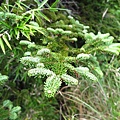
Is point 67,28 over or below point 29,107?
over

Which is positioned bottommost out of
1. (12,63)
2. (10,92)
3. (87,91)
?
(87,91)

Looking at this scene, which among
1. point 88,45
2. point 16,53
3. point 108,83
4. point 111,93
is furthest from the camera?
point 108,83

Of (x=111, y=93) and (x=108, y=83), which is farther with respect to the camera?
(x=108, y=83)

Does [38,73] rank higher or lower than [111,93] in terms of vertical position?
higher

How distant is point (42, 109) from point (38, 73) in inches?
33.5

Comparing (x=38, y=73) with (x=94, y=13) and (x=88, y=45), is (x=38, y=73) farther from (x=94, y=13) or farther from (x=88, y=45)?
(x=94, y=13)

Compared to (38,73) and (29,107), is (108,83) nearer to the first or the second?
(29,107)

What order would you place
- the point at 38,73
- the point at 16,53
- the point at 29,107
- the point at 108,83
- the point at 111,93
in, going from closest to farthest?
1. the point at 38,73
2. the point at 16,53
3. the point at 29,107
4. the point at 111,93
5. the point at 108,83

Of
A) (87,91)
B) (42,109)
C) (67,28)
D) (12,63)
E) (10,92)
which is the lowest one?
(87,91)

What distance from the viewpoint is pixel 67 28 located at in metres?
1.58

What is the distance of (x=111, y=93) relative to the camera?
1962mm

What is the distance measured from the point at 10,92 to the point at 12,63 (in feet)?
1.01

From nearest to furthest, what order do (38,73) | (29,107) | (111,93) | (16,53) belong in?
1. (38,73)
2. (16,53)
3. (29,107)
4. (111,93)

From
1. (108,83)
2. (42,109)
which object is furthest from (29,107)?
(108,83)
